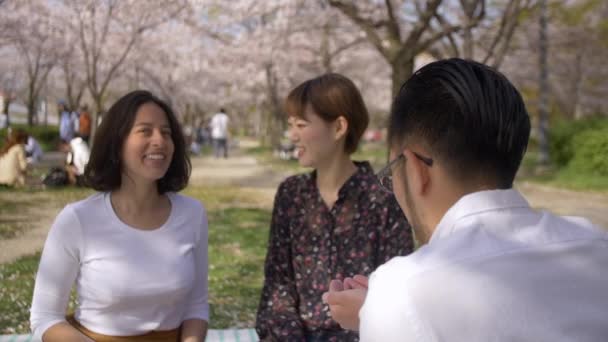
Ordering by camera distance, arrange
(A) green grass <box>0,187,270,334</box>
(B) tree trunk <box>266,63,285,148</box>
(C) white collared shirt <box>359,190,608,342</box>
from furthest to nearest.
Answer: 1. (B) tree trunk <box>266,63,285,148</box>
2. (A) green grass <box>0,187,270,334</box>
3. (C) white collared shirt <box>359,190,608,342</box>

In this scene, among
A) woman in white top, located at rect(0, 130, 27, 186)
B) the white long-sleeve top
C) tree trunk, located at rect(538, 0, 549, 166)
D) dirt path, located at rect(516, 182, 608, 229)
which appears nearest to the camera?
the white long-sleeve top

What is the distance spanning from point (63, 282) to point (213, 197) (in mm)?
8085

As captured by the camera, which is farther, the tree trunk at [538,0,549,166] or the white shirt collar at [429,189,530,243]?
the tree trunk at [538,0,549,166]

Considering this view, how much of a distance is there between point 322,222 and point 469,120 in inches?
55.2

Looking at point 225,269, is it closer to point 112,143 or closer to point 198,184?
point 112,143

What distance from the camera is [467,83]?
1029 mm

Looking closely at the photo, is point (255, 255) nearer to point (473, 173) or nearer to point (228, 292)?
point (228, 292)

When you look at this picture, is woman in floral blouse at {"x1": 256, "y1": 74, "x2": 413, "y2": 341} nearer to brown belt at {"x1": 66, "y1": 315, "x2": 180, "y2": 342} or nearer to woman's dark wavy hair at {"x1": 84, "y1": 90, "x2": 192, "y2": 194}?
brown belt at {"x1": 66, "y1": 315, "x2": 180, "y2": 342}

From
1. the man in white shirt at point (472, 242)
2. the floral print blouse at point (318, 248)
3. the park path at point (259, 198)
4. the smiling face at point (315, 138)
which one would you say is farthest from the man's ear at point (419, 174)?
the park path at point (259, 198)

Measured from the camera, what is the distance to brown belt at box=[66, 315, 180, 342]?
7.04 ft

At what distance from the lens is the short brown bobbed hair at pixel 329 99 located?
2.40 m

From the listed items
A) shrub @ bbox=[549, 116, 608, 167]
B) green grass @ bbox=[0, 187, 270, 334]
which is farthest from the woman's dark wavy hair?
shrub @ bbox=[549, 116, 608, 167]

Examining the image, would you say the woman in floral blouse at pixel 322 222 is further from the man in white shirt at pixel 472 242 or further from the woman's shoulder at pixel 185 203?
the man in white shirt at pixel 472 242

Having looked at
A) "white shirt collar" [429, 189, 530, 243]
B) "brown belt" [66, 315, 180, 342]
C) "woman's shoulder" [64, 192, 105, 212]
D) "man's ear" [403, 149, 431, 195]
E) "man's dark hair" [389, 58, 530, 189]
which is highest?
"man's dark hair" [389, 58, 530, 189]
